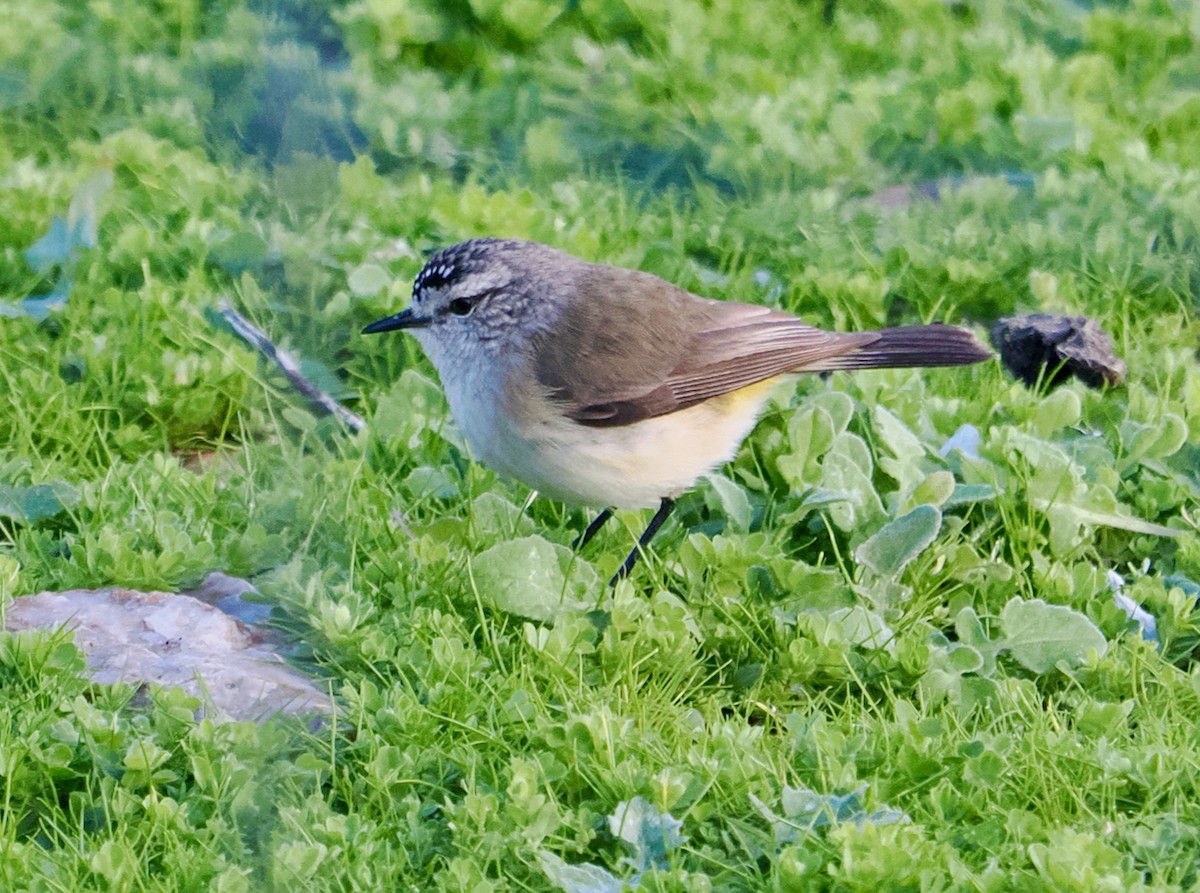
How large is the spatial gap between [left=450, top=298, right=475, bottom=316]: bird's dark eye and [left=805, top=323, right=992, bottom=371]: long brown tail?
1.23 metres

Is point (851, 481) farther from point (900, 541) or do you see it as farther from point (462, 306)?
point (462, 306)

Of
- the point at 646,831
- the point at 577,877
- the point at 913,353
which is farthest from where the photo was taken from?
the point at 913,353

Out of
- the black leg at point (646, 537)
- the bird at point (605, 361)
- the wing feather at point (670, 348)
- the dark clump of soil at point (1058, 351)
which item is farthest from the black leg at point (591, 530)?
the dark clump of soil at point (1058, 351)

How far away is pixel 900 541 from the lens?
4480 mm

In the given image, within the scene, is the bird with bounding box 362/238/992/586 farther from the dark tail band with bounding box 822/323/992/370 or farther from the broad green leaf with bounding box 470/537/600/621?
the broad green leaf with bounding box 470/537/600/621

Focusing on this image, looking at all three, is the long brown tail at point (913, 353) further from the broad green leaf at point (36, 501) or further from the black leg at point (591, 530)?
the broad green leaf at point (36, 501)

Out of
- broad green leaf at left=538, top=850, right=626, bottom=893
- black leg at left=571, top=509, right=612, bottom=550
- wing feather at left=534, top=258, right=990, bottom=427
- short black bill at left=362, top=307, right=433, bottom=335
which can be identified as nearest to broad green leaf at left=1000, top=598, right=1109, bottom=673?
wing feather at left=534, top=258, right=990, bottom=427

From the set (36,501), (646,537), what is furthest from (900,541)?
(36,501)

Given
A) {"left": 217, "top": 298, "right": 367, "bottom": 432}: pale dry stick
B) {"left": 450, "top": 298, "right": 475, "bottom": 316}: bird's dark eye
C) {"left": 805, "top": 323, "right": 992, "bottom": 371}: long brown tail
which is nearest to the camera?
{"left": 217, "top": 298, "right": 367, "bottom": 432}: pale dry stick

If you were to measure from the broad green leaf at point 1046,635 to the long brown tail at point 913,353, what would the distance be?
119 centimetres

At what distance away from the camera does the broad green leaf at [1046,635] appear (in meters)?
4.16

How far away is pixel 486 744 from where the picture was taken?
3803 mm

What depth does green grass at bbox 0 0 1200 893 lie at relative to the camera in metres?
3.42

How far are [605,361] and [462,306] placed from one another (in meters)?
0.54
